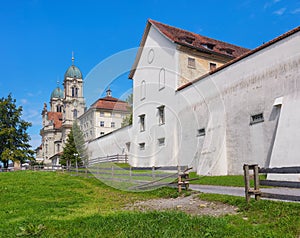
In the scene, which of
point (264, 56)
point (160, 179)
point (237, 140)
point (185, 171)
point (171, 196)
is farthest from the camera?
point (237, 140)

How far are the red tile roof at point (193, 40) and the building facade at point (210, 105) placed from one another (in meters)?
0.09

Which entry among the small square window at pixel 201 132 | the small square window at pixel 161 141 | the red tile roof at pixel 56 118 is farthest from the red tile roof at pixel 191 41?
the red tile roof at pixel 56 118

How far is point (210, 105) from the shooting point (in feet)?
66.3

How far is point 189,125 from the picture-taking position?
2298cm

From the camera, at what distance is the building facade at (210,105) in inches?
575

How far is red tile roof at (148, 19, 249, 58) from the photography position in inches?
1066

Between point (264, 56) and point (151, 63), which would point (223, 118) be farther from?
point (151, 63)

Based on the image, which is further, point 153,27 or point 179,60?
point 153,27

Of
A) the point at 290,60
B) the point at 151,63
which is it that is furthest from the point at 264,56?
the point at 151,63

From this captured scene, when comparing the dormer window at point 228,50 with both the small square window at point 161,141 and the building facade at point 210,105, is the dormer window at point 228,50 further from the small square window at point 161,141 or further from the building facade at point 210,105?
the small square window at point 161,141

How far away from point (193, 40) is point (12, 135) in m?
36.1

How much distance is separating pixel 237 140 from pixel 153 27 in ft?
55.4

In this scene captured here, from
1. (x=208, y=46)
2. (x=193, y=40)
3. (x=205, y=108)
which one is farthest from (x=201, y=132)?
(x=208, y=46)

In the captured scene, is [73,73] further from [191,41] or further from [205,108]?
[205,108]
